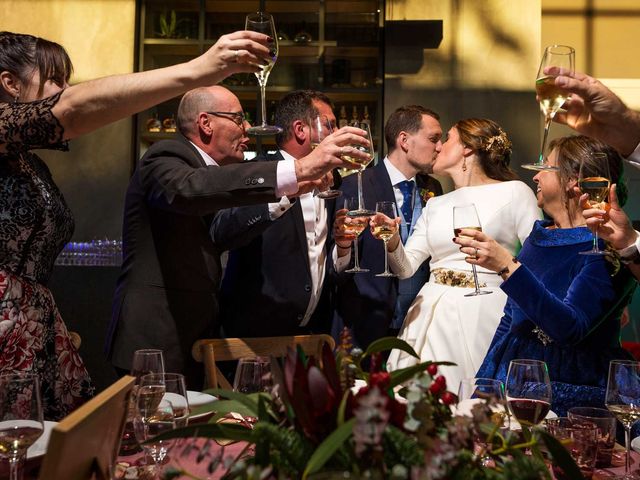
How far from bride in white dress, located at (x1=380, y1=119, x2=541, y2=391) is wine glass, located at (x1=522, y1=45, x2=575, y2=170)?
1.13 metres

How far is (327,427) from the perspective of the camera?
812 millimetres

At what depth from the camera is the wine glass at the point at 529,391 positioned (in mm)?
1408

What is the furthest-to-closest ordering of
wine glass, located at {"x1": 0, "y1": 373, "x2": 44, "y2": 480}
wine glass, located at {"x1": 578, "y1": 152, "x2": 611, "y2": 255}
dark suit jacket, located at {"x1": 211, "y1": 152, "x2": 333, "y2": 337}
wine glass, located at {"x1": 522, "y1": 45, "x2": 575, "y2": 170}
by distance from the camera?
dark suit jacket, located at {"x1": 211, "y1": 152, "x2": 333, "y2": 337}
wine glass, located at {"x1": 578, "y1": 152, "x2": 611, "y2": 255}
wine glass, located at {"x1": 522, "y1": 45, "x2": 575, "y2": 170}
wine glass, located at {"x1": 0, "y1": 373, "x2": 44, "y2": 480}

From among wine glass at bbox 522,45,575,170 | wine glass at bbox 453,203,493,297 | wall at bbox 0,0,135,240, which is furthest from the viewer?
wall at bbox 0,0,135,240

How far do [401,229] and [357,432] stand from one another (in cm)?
300

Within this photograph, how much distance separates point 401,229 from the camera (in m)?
3.65

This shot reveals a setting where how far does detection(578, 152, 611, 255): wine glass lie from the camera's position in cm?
214

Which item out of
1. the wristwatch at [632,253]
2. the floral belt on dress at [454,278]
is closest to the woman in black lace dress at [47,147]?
the wristwatch at [632,253]

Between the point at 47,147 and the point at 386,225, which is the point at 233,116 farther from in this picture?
the point at 47,147

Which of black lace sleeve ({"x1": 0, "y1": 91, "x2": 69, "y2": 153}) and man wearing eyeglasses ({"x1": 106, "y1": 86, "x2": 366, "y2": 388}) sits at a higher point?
black lace sleeve ({"x1": 0, "y1": 91, "x2": 69, "y2": 153})

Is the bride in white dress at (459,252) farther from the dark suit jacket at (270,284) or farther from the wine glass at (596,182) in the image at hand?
the wine glass at (596,182)

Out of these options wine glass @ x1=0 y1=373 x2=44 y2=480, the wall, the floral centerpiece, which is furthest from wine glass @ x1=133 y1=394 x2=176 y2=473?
the wall

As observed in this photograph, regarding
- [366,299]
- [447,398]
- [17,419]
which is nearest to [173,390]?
[17,419]

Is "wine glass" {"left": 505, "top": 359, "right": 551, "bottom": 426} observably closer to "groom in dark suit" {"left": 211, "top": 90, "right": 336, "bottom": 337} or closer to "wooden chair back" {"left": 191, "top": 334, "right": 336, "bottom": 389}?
"wooden chair back" {"left": 191, "top": 334, "right": 336, "bottom": 389}
